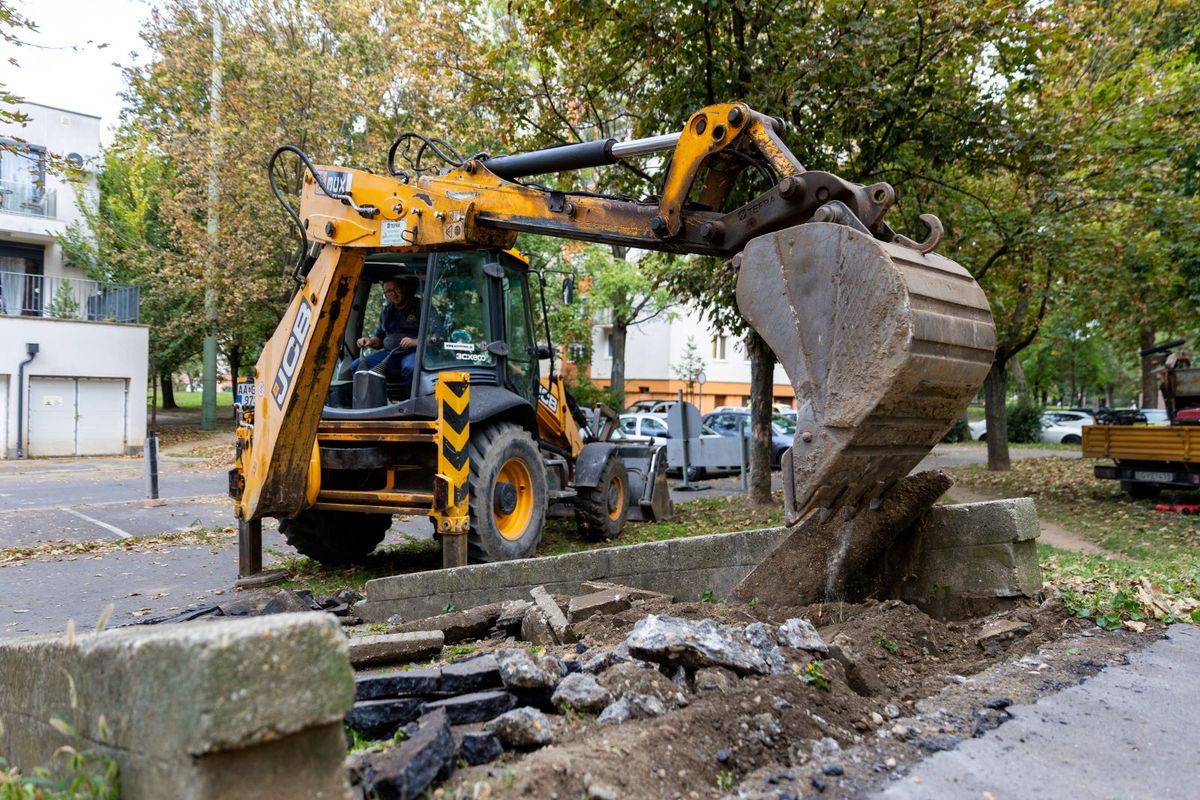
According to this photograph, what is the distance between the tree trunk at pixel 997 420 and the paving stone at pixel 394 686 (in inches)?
721

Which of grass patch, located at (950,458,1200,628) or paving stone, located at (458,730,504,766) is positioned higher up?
paving stone, located at (458,730,504,766)

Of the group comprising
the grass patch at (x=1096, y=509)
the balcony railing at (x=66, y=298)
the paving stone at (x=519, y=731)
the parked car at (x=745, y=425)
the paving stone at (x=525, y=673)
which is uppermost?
the balcony railing at (x=66, y=298)

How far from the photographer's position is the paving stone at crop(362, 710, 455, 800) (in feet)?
8.86

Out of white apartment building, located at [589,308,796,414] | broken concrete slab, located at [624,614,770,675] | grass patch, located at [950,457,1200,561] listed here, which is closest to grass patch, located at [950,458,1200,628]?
grass patch, located at [950,457,1200,561]

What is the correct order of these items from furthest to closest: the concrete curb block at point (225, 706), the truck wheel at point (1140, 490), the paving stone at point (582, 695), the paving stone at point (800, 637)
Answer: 1. the truck wheel at point (1140, 490)
2. the paving stone at point (800, 637)
3. the paving stone at point (582, 695)
4. the concrete curb block at point (225, 706)

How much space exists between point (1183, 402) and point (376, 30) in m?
19.1

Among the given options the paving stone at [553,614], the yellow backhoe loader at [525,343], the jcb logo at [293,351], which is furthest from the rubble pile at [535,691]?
the jcb logo at [293,351]

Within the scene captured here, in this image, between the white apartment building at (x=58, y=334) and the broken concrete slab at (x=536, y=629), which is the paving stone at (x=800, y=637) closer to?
the broken concrete slab at (x=536, y=629)

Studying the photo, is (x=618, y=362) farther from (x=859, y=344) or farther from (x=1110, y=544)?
(x=859, y=344)

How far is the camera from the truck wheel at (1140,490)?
49.4 feet

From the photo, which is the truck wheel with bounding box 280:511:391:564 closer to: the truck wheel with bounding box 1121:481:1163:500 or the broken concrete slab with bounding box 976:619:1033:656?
the broken concrete slab with bounding box 976:619:1033:656

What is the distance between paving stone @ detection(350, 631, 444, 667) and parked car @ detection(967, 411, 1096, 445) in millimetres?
33950

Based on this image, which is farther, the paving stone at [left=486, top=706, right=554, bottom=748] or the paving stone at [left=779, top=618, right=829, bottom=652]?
the paving stone at [left=779, top=618, right=829, bottom=652]

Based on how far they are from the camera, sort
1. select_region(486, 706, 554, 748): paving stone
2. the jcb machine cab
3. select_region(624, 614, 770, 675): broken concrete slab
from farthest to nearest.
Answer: the jcb machine cab → select_region(624, 614, 770, 675): broken concrete slab → select_region(486, 706, 554, 748): paving stone
